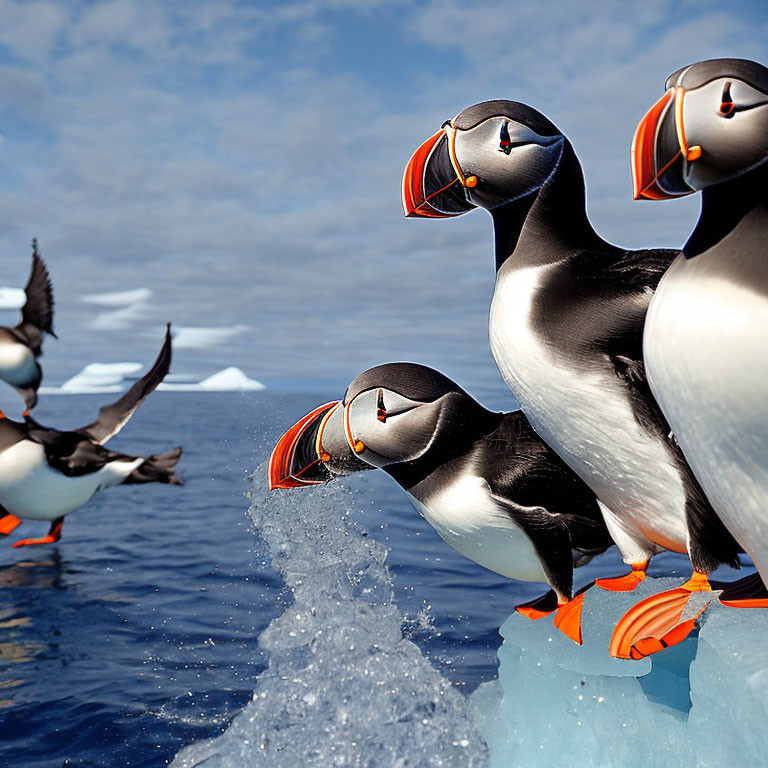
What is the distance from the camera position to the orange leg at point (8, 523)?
809 centimetres

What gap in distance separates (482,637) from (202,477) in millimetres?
9205

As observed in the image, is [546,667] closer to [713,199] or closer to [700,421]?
[700,421]

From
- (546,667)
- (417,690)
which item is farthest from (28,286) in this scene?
(546,667)

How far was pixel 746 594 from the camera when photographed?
8.26ft

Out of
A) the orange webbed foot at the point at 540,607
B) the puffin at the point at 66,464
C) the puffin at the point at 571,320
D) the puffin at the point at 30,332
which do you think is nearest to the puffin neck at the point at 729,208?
the puffin at the point at 571,320

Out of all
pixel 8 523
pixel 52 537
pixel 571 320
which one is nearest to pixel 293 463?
pixel 571 320

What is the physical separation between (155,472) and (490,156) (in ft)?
21.3

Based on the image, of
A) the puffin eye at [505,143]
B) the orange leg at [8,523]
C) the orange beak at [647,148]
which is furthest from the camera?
the orange leg at [8,523]

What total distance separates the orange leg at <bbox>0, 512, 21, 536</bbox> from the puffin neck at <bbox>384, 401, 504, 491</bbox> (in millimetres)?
6233

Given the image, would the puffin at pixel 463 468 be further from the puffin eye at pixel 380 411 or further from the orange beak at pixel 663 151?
the orange beak at pixel 663 151

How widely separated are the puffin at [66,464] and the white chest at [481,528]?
15.3 ft

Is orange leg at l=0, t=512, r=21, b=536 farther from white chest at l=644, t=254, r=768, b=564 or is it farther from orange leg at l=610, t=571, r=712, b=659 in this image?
white chest at l=644, t=254, r=768, b=564

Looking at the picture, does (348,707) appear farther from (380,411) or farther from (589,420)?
(589,420)

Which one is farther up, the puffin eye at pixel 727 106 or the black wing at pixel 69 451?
the puffin eye at pixel 727 106
